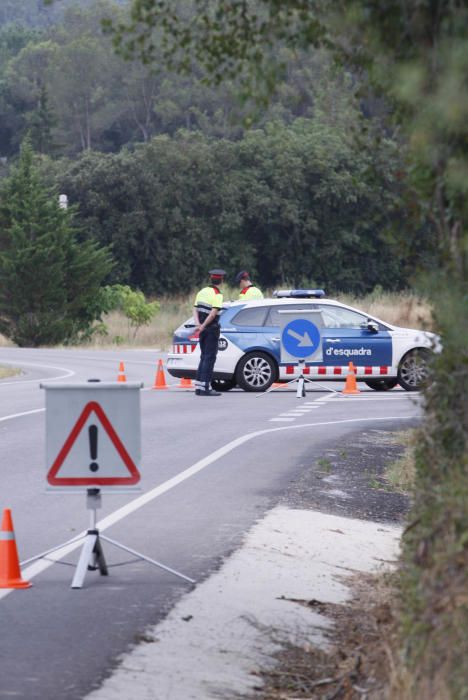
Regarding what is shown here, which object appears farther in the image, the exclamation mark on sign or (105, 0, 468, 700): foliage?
the exclamation mark on sign

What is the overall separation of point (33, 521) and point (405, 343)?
567 inches

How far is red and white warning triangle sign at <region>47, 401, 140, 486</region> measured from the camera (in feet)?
29.8

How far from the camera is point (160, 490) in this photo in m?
13.4

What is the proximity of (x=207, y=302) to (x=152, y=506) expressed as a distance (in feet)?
36.5

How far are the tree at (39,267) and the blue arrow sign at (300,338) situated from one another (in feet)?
88.5

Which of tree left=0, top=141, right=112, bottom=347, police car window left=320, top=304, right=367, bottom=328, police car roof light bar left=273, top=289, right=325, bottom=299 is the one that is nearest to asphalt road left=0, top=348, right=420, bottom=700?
police car window left=320, top=304, right=367, bottom=328

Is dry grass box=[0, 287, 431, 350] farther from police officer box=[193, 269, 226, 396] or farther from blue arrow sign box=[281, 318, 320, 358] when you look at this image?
police officer box=[193, 269, 226, 396]

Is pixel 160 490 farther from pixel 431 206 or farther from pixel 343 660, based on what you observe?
pixel 431 206

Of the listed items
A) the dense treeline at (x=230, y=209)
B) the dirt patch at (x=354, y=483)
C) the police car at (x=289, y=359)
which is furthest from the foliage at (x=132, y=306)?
the dirt patch at (x=354, y=483)

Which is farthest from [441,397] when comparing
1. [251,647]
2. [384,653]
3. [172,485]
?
[172,485]

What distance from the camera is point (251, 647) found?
25.1 ft

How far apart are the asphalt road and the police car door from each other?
2.06ft

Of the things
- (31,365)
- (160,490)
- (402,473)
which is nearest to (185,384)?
(31,365)

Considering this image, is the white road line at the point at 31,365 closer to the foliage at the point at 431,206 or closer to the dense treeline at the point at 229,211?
the foliage at the point at 431,206
